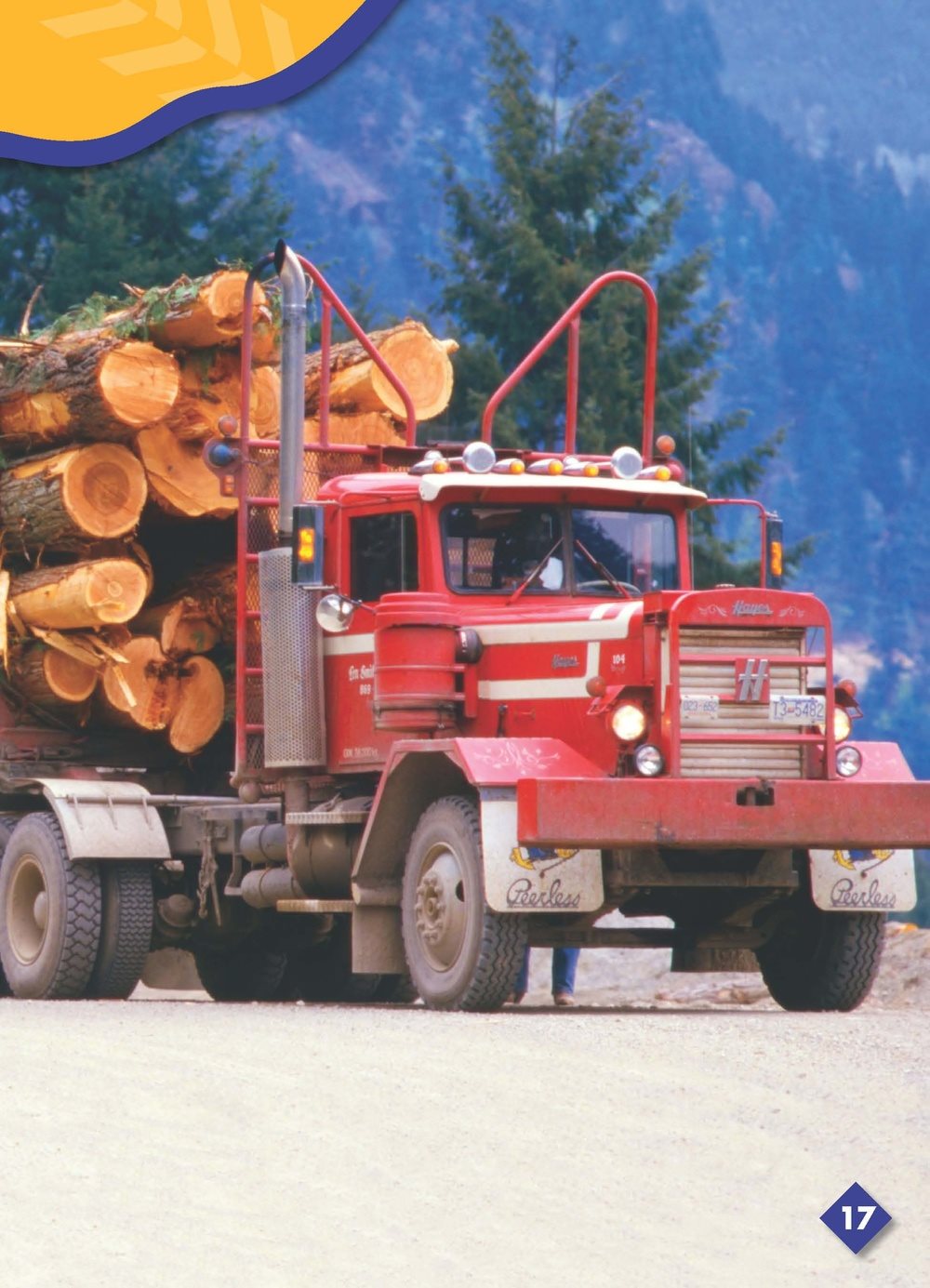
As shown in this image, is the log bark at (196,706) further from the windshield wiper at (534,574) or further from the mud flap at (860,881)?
the mud flap at (860,881)

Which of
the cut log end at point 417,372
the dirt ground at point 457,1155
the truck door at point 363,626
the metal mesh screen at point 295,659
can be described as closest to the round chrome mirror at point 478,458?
the truck door at point 363,626

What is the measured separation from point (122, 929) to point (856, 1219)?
8078 mm

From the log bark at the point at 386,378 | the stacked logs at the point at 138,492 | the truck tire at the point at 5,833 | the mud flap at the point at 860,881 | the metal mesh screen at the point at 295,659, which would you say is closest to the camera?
the mud flap at the point at 860,881

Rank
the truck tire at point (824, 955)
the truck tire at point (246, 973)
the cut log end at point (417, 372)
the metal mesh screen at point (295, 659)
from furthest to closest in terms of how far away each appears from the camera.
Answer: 1. the truck tire at point (246, 973)
2. the cut log end at point (417, 372)
3. the metal mesh screen at point (295, 659)
4. the truck tire at point (824, 955)

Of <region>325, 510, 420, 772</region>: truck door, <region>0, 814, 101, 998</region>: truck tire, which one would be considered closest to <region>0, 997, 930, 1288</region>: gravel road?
<region>325, 510, 420, 772</region>: truck door

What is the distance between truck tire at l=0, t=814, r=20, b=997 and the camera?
50.7 ft

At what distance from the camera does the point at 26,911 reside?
1535 cm

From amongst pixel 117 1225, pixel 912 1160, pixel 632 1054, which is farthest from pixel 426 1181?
pixel 632 1054

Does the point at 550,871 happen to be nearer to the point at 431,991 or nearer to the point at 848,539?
the point at 431,991

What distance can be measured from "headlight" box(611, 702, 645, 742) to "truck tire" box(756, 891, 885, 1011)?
1.45 m

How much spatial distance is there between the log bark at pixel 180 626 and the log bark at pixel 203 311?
5.29ft

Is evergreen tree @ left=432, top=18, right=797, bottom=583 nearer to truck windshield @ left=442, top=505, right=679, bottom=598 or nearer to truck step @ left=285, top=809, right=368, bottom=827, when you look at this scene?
truck windshield @ left=442, top=505, right=679, bottom=598

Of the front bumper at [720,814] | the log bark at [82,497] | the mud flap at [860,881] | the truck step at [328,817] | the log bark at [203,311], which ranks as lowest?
the mud flap at [860,881]

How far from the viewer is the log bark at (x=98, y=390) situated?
1469 centimetres
